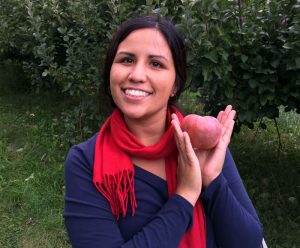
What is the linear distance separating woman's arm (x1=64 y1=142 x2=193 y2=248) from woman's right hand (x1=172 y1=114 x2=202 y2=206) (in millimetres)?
30

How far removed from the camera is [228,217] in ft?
5.24

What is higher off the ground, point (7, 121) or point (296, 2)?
point (296, 2)

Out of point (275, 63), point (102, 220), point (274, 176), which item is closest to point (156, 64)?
point (102, 220)

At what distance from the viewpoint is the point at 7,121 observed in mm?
5730

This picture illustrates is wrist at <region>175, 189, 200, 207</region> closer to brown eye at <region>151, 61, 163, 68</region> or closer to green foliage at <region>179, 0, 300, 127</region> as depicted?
brown eye at <region>151, 61, 163, 68</region>

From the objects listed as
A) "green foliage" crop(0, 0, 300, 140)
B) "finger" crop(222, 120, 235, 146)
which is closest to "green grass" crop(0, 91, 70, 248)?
"green foliage" crop(0, 0, 300, 140)

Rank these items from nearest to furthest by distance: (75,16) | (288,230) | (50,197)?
1. (288,230)
2. (50,197)
3. (75,16)

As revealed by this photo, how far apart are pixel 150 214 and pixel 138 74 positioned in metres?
0.47

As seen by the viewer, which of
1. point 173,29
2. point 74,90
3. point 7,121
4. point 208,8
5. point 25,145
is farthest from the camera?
point 7,121

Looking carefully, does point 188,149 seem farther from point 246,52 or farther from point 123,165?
point 246,52

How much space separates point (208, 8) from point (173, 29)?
4.22 ft

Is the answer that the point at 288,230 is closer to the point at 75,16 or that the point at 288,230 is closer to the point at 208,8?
the point at 208,8

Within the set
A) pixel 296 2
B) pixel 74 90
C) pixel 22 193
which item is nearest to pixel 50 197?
pixel 22 193

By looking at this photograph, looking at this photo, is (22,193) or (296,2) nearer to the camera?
(296,2)
